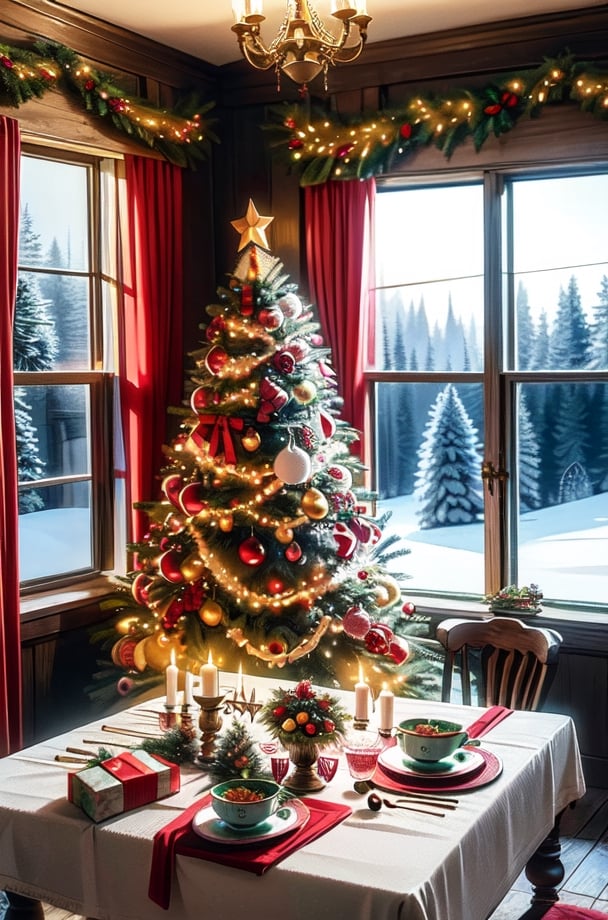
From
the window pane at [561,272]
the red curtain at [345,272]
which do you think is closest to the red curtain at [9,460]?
the red curtain at [345,272]

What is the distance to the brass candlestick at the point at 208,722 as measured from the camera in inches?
102

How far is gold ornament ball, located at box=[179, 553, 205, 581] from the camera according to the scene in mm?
4031

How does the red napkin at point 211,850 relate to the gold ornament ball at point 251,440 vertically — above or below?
below

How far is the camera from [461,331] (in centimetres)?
481

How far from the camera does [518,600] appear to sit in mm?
4590

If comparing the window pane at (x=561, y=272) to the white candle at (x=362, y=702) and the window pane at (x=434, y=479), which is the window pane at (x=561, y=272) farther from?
the white candle at (x=362, y=702)

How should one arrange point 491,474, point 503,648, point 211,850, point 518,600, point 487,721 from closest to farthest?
point 211,850 → point 487,721 → point 503,648 → point 518,600 → point 491,474

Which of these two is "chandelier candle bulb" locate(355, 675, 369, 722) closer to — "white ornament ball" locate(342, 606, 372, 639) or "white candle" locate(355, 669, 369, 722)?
"white candle" locate(355, 669, 369, 722)

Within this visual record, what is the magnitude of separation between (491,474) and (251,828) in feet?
9.13

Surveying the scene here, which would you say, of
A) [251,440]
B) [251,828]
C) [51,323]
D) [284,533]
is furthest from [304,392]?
[251,828]

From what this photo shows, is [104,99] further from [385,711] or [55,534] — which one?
[385,711]

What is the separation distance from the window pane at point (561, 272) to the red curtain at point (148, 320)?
61.8 inches

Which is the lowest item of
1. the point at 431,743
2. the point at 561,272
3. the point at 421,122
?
the point at 431,743

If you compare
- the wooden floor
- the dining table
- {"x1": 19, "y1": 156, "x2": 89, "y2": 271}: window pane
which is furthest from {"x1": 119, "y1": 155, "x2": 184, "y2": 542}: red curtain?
the dining table
